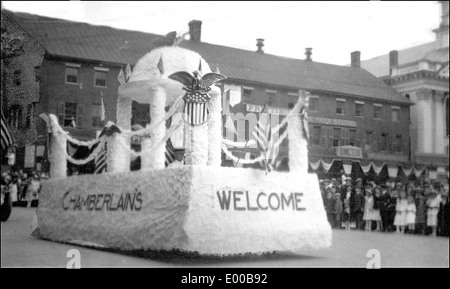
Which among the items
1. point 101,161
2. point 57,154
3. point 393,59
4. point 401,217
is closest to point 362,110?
point 393,59

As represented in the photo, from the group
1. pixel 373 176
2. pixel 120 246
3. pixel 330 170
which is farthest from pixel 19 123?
pixel 373 176

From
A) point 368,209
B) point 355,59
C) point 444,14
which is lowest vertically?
point 368,209

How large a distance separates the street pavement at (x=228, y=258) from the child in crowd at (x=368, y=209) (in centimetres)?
35

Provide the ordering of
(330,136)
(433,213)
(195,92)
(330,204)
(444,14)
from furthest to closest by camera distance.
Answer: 1. (433,213)
2. (330,204)
3. (195,92)
4. (330,136)
5. (444,14)

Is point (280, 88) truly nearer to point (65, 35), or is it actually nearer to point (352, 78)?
point (352, 78)

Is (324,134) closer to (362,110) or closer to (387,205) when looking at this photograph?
(362,110)

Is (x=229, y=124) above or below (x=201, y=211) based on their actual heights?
above

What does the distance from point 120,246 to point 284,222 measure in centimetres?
222

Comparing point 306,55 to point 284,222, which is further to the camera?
point 284,222

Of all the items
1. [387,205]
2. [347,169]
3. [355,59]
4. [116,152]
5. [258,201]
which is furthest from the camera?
[387,205]

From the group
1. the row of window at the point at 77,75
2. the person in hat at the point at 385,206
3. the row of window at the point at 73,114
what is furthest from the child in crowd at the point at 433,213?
the row of window at the point at 77,75

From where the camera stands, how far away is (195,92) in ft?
22.9

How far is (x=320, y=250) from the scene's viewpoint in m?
8.27

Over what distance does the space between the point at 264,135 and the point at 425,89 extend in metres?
2.06
